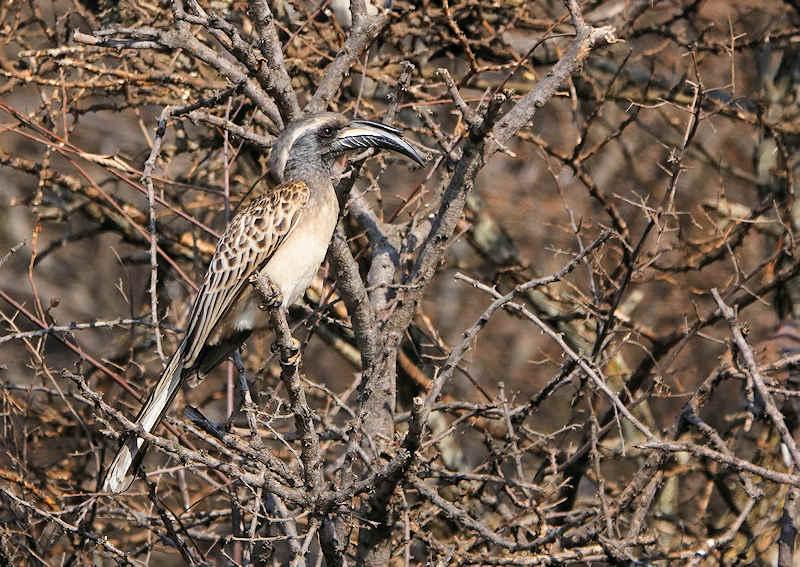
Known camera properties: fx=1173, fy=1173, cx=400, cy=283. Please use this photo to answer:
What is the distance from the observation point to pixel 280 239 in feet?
14.6

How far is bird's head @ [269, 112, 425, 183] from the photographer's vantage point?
4.36 metres

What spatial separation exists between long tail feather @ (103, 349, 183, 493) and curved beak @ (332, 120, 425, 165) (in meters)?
1.04

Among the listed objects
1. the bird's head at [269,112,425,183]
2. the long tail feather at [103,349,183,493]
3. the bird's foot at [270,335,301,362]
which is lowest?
the long tail feather at [103,349,183,493]

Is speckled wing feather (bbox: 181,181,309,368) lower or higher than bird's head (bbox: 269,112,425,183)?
lower

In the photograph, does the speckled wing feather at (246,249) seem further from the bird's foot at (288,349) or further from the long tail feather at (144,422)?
the bird's foot at (288,349)

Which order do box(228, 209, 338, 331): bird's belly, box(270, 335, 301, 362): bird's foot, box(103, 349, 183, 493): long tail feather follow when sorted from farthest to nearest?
box(228, 209, 338, 331): bird's belly < box(103, 349, 183, 493): long tail feather < box(270, 335, 301, 362): bird's foot

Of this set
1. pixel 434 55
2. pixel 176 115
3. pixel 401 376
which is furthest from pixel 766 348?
pixel 176 115

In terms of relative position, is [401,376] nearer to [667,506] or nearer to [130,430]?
[667,506]

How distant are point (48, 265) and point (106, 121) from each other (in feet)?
4.31

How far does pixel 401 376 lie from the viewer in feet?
19.9

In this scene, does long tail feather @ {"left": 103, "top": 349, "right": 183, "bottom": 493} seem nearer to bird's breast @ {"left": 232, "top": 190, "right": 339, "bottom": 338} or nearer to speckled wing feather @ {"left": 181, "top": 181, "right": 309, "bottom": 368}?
speckled wing feather @ {"left": 181, "top": 181, "right": 309, "bottom": 368}

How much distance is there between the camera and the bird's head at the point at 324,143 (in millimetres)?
4363

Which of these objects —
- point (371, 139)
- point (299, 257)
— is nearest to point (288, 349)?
point (299, 257)

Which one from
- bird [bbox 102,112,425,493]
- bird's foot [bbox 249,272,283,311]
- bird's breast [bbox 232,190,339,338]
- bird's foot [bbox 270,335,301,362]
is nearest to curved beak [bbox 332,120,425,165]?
bird [bbox 102,112,425,493]
